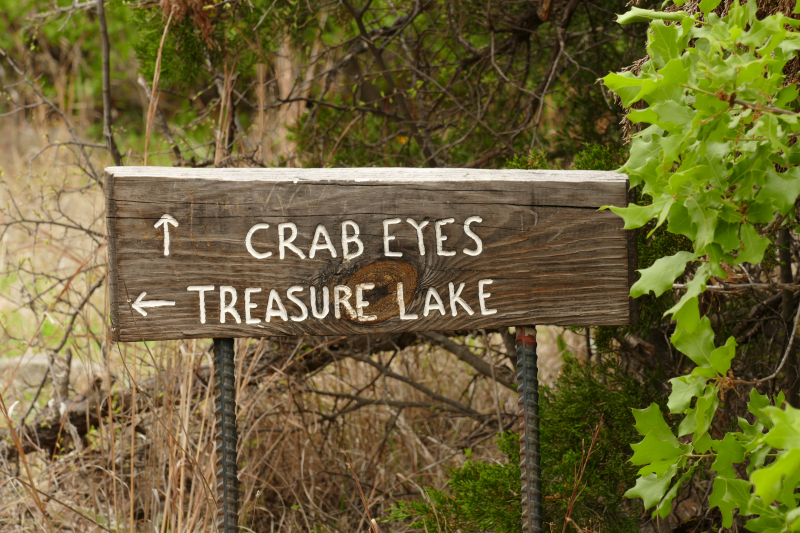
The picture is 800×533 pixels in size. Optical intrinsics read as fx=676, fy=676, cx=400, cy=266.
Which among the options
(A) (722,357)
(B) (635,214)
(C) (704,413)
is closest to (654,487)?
(C) (704,413)

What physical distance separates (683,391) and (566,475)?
83cm

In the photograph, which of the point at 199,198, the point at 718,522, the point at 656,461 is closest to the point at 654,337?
the point at 718,522

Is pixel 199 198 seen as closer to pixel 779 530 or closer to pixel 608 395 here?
pixel 779 530

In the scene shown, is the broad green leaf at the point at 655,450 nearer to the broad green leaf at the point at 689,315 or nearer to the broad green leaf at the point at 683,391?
the broad green leaf at the point at 683,391

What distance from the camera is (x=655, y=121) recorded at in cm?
112

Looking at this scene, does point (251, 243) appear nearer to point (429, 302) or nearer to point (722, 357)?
point (429, 302)

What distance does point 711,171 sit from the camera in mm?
1084

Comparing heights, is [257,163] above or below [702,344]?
above

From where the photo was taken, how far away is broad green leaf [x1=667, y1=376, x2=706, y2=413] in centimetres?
118

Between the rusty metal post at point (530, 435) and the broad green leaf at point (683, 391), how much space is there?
352 mm

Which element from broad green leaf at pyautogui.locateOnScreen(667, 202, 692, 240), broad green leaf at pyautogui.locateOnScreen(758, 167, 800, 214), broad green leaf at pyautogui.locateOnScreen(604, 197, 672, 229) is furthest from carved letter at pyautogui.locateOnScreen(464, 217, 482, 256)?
broad green leaf at pyautogui.locateOnScreen(758, 167, 800, 214)

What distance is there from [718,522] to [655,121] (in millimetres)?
1664

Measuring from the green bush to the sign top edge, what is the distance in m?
0.74

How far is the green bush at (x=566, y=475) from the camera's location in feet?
6.24
